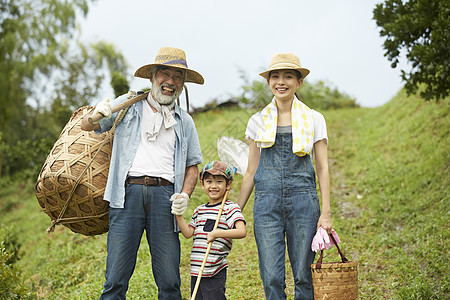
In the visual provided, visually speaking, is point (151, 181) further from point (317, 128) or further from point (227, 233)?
point (317, 128)

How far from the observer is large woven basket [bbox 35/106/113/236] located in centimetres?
347

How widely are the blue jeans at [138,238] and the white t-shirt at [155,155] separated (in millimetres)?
109

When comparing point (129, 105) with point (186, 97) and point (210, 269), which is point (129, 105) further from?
point (210, 269)

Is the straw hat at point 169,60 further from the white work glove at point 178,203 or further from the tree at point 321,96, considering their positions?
the tree at point 321,96

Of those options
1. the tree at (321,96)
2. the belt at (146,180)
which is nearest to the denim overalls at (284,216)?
the belt at (146,180)

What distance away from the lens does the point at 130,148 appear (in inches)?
137

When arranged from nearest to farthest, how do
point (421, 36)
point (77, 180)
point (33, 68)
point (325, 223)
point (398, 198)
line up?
point (325, 223) → point (77, 180) → point (421, 36) → point (398, 198) → point (33, 68)

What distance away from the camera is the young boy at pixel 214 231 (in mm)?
3457

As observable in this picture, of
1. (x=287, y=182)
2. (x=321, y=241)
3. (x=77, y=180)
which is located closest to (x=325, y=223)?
(x=321, y=241)

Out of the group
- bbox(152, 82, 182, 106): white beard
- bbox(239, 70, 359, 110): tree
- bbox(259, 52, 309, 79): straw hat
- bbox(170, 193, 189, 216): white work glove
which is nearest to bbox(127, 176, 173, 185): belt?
bbox(170, 193, 189, 216): white work glove

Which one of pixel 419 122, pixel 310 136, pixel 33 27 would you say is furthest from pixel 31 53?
pixel 310 136

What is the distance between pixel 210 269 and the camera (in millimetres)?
3469

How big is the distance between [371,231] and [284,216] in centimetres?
459

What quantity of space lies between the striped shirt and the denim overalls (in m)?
0.22
